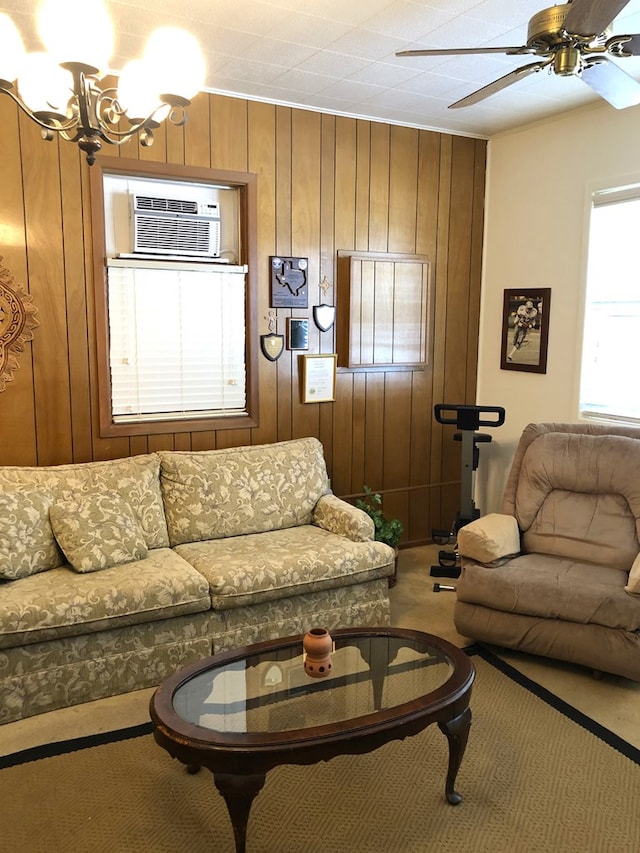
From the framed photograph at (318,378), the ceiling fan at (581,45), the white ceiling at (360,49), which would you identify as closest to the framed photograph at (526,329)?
the white ceiling at (360,49)

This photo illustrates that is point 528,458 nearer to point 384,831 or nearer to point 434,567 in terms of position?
point 434,567

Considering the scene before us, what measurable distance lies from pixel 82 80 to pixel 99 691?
228 cm

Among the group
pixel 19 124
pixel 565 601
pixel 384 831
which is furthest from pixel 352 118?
pixel 384 831

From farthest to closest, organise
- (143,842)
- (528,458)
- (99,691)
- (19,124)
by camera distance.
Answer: (528,458) < (19,124) < (99,691) < (143,842)

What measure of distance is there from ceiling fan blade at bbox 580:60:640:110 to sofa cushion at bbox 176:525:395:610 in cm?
220

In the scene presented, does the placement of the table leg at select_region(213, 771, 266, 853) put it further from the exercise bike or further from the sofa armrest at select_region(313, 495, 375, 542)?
the exercise bike

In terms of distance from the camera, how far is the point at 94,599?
2818 mm

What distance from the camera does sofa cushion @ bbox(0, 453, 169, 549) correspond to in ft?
10.7

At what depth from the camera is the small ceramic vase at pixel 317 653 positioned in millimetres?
2330

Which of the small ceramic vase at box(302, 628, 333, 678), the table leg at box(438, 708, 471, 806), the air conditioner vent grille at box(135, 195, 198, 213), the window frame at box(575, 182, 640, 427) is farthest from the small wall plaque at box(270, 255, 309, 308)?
the table leg at box(438, 708, 471, 806)

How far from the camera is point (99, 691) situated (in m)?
2.90

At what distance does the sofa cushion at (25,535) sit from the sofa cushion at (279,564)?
624mm

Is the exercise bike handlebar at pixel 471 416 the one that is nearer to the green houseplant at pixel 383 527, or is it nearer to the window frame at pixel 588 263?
the window frame at pixel 588 263

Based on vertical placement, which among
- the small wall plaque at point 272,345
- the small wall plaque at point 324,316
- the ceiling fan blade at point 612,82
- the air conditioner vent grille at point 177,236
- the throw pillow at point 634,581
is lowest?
the throw pillow at point 634,581
